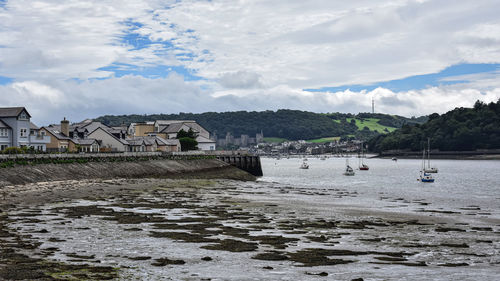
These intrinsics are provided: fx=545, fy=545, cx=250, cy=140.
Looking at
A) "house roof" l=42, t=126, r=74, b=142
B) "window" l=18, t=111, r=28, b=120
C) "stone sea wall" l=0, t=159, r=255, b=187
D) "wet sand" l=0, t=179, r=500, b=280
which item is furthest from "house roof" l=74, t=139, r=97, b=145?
"wet sand" l=0, t=179, r=500, b=280

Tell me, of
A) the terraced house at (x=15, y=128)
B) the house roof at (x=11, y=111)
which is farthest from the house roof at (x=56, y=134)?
the house roof at (x=11, y=111)

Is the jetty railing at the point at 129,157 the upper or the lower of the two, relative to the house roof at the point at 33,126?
lower

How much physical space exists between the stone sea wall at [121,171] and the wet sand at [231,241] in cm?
1410

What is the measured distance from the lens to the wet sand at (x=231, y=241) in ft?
67.1

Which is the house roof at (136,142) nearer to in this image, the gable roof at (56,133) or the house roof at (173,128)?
the gable roof at (56,133)

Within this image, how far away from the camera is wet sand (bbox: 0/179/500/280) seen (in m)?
20.5

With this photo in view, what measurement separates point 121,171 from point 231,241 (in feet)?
167

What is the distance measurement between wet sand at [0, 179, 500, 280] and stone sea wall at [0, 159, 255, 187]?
14.1 m

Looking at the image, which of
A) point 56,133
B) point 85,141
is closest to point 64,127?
point 56,133

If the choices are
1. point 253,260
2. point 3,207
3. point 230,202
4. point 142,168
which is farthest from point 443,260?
point 142,168

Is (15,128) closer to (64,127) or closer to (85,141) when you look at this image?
(64,127)

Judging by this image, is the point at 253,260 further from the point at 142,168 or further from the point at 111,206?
the point at 142,168

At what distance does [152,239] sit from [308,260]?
27.7 ft

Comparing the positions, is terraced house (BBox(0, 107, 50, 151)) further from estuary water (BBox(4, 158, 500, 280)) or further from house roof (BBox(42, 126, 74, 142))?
estuary water (BBox(4, 158, 500, 280))
